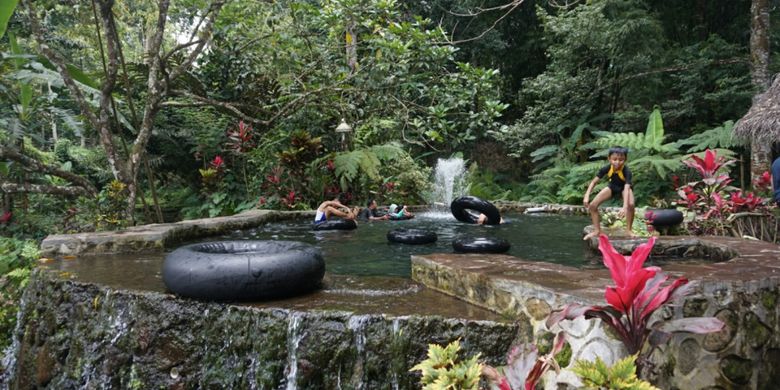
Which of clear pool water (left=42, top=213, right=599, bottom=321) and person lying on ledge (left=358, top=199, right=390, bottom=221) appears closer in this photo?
clear pool water (left=42, top=213, right=599, bottom=321)

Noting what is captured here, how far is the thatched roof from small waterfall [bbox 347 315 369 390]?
8.05 m

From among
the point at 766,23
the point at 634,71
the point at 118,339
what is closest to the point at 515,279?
the point at 118,339

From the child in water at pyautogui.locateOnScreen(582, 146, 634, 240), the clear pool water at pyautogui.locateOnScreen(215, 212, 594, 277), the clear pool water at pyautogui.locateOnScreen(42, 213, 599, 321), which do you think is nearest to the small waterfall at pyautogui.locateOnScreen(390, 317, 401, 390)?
the clear pool water at pyautogui.locateOnScreen(42, 213, 599, 321)

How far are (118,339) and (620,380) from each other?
3655mm

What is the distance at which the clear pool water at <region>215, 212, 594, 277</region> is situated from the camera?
19.6 feet

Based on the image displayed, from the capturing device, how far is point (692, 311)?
119 inches

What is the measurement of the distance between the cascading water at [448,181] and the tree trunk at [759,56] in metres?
6.94

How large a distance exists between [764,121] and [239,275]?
8742 millimetres

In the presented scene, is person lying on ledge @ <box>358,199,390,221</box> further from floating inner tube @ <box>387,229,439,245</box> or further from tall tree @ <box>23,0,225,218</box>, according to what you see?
tall tree @ <box>23,0,225,218</box>

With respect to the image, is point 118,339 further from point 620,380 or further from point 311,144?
point 311,144

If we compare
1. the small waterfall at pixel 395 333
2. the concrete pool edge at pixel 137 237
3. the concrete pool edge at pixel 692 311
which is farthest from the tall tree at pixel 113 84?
the concrete pool edge at pixel 692 311

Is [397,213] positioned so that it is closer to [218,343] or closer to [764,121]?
[764,121]

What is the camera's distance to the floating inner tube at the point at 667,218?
23.3 ft

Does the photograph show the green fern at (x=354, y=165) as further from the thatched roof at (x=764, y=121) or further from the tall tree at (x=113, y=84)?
the thatched roof at (x=764, y=121)
